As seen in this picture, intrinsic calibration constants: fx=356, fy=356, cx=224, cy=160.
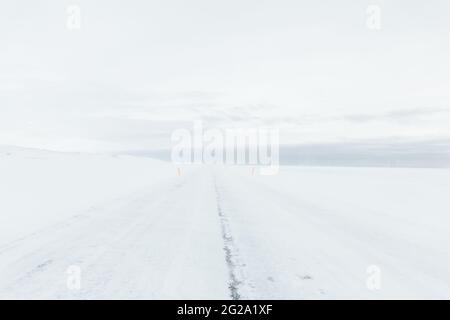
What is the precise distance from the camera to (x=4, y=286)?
14.5 ft

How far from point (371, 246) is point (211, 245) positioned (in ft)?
10.2

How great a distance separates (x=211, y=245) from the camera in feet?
21.7

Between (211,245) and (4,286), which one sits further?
(211,245)

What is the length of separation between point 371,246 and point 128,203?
8.40m

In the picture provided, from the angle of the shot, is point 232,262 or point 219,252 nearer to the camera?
point 232,262

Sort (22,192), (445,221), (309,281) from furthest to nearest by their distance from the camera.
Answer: (22,192) → (445,221) → (309,281)

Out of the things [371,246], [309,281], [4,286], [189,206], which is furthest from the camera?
[189,206]
